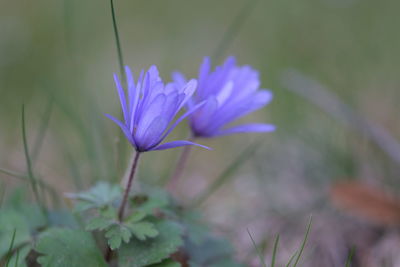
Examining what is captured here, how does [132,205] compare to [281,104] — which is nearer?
[132,205]

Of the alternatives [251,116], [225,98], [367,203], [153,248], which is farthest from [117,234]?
[251,116]

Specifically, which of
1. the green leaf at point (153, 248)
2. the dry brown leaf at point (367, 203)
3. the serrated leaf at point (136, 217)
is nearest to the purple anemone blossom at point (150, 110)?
the serrated leaf at point (136, 217)

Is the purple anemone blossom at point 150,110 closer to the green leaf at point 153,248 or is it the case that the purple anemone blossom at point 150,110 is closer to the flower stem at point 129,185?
the flower stem at point 129,185

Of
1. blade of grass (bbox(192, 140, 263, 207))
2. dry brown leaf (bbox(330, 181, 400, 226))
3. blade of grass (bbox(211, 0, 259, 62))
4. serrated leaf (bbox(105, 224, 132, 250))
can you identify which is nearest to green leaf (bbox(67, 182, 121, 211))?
serrated leaf (bbox(105, 224, 132, 250))

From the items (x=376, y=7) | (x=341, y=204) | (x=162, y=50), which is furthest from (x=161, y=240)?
(x=376, y=7)

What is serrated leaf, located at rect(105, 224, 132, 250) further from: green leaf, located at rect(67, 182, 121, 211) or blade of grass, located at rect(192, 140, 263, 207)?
blade of grass, located at rect(192, 140, 263, 207)

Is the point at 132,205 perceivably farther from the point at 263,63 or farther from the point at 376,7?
the point at 376,7
